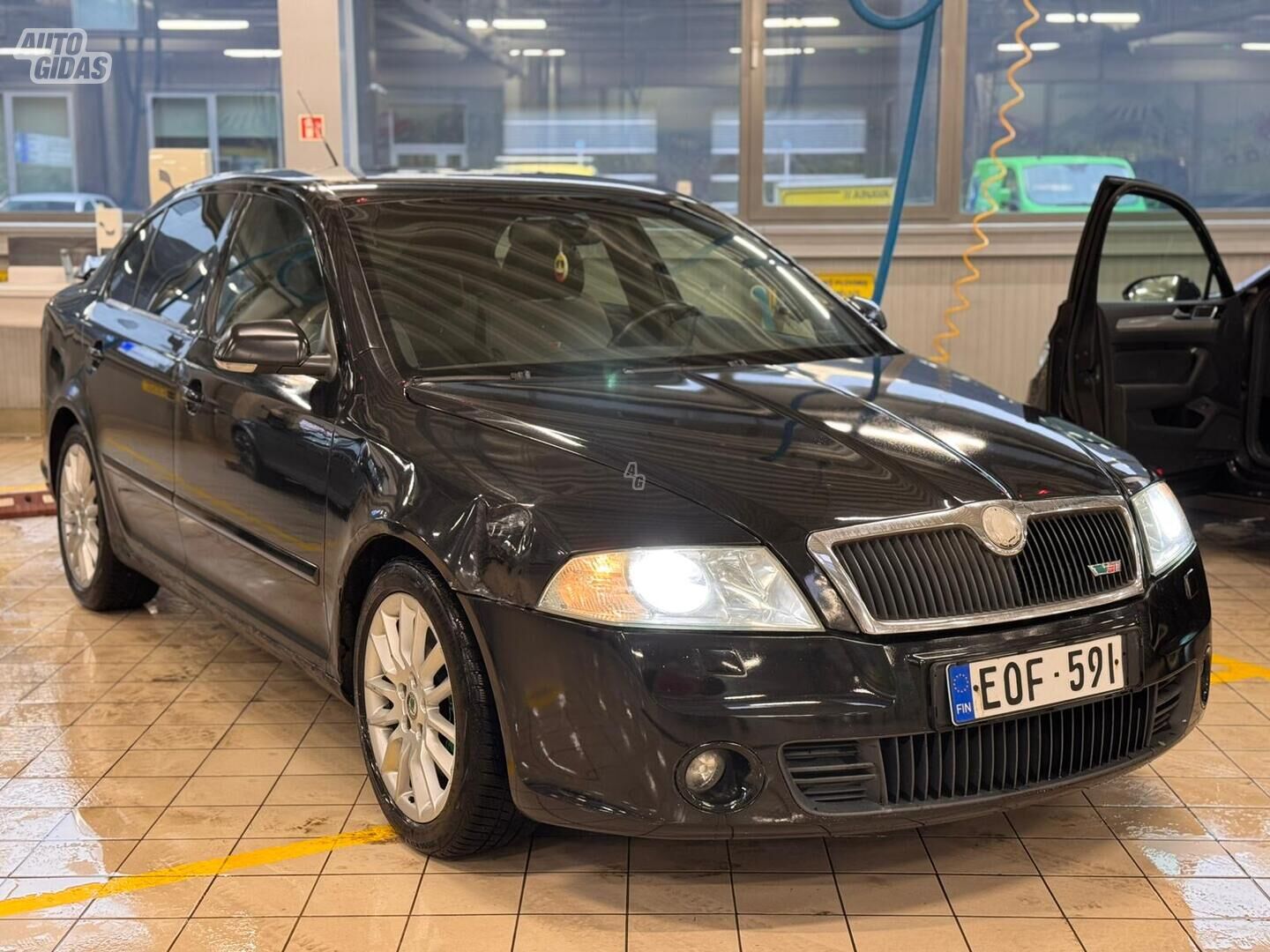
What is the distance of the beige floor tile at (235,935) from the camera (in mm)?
2422

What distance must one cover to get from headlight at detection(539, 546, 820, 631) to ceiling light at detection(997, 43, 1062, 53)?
22.0 feet

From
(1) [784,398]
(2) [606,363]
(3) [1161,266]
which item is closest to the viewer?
(1) [784,398]

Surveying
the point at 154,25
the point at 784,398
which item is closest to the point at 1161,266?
the point at 784,398

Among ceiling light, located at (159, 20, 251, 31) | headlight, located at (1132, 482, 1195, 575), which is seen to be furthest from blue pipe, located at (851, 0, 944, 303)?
ceiling light, located at (159, 20, 251, 31)

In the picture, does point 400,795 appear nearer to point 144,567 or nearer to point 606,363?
point 606,363

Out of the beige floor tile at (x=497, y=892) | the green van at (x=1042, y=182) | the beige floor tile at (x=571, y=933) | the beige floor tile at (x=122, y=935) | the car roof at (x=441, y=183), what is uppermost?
the green van at (x=1042, y=182)

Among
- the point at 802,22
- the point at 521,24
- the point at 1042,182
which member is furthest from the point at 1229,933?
the point at 521,24

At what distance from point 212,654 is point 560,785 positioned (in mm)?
2040

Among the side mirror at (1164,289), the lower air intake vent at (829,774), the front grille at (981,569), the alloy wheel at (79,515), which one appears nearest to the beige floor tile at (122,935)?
the lower air intake vent at (829,774)

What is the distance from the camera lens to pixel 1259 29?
8.27m

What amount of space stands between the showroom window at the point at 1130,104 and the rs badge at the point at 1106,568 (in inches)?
237

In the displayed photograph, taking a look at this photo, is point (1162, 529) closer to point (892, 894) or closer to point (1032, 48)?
point (892, 894)

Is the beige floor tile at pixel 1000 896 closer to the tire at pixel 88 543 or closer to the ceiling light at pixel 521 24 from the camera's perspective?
the tire at pixel 88 543

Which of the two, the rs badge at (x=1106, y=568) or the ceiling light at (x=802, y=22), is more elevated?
the ceiling light at (x=802, y=22)
